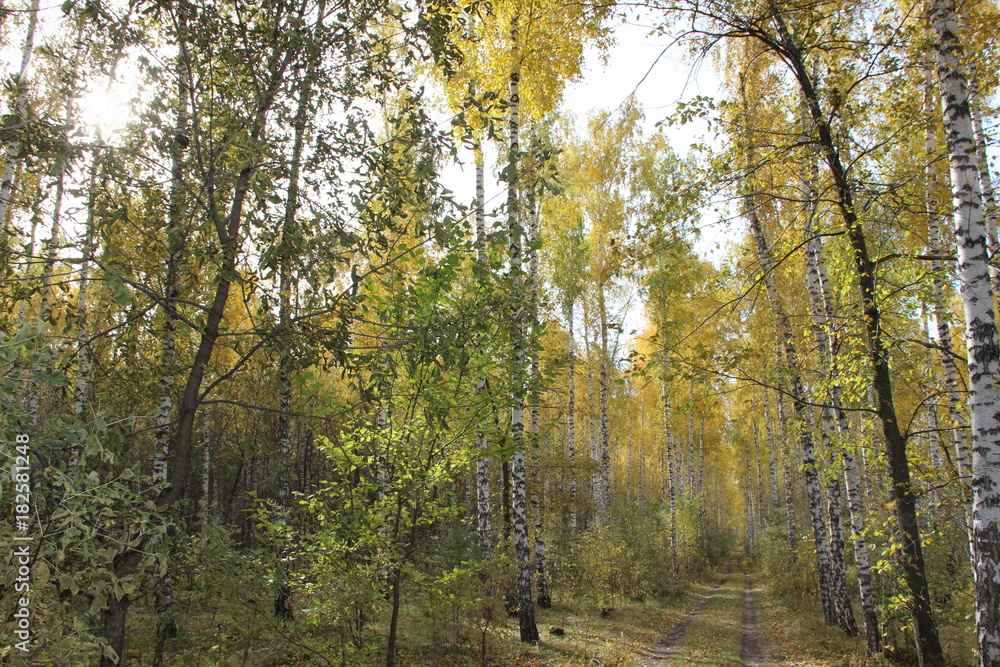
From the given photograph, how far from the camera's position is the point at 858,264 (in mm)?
5641

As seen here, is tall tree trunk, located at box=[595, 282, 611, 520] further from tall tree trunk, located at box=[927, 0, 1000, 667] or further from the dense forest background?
tall tree trunk, located at box=[927, 0, 1000, 667]

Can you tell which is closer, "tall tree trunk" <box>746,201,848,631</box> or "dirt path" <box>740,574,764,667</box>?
"dirt path" <box>740,574,764,667</box>

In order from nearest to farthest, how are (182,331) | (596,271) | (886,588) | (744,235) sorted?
(182,331)
(886,588)
(744,235)
(596,271)

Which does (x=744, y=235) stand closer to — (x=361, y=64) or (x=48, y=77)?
(x=361, y=64)

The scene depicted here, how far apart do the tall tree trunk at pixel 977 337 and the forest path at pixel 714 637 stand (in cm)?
551

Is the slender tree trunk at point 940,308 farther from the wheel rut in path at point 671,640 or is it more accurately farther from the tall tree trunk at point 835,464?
the wheel rut in path at point 671,640

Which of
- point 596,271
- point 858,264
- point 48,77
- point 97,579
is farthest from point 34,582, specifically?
point 596,271

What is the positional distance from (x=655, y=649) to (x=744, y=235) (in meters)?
11.1

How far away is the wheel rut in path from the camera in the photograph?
841cm

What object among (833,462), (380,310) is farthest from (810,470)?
(380,310)

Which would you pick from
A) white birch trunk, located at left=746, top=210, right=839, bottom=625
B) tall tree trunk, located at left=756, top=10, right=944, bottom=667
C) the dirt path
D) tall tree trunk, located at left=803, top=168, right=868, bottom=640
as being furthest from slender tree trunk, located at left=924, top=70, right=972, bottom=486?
the dirt path

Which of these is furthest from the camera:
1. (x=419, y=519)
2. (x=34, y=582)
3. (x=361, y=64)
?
(x=419, y=519)

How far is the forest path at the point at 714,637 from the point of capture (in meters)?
8.52

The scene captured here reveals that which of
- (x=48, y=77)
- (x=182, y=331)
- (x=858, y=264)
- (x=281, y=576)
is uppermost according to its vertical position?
(x=48, y=77)
